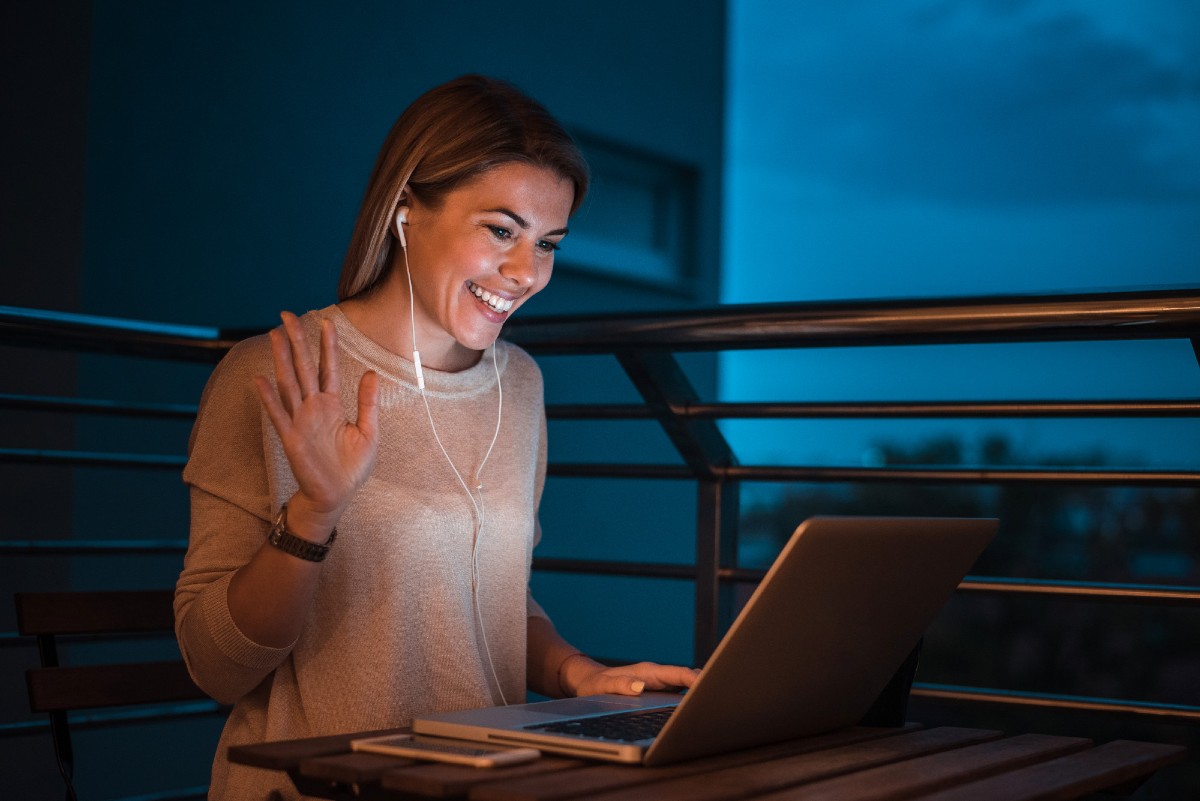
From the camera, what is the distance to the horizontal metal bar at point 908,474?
2039mm

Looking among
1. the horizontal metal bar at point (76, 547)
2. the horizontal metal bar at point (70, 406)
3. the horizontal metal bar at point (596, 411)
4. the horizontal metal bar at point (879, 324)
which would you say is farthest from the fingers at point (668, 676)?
the horizontal metal bar at point (70, 406)

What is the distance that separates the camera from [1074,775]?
49.1 inches

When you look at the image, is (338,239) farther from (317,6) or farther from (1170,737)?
(1170,737)

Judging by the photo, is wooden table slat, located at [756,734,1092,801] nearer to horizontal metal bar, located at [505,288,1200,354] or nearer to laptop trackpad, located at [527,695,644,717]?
laptop trackpad, located at [527,695,644,717]

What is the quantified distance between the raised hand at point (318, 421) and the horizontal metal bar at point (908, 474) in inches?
42.4

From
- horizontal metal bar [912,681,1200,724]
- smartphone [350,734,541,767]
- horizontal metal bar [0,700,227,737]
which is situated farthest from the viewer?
horizontal metal bar [0,700,227,737]

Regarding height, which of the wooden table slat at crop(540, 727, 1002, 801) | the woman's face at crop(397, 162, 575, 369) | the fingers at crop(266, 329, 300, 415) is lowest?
the wooden table slat at crop(540, 727, 1002, 801)

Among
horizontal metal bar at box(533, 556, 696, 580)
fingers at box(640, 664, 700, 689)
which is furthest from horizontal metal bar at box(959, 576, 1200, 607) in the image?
fingers at box(640, 664, 700, 689)

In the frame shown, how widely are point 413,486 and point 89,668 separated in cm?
50

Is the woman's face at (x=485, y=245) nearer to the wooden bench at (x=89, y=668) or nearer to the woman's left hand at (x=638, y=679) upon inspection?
the woman's left hand at (x=638, y=679)

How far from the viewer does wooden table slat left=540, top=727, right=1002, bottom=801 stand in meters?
1.06

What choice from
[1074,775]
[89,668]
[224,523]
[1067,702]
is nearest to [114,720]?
[89,668]

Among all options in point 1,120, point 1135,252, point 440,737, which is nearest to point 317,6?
point 1,120

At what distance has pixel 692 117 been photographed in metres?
6.91
